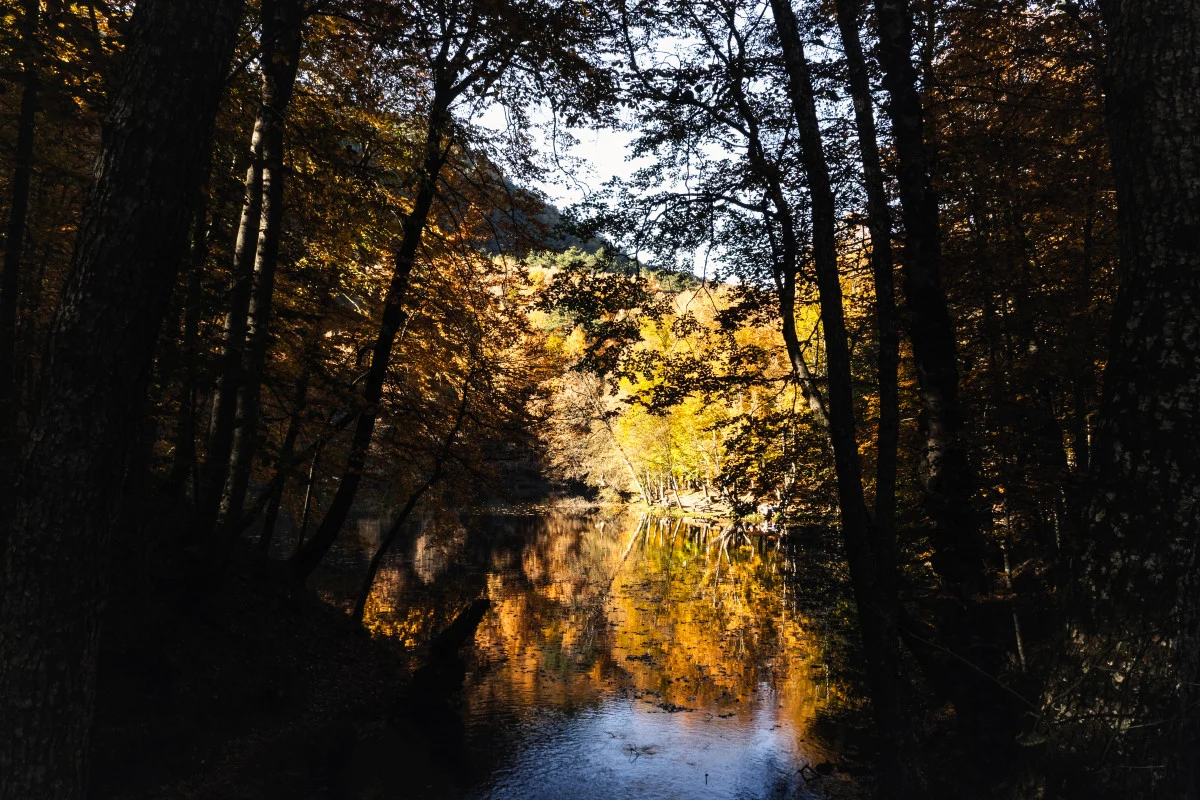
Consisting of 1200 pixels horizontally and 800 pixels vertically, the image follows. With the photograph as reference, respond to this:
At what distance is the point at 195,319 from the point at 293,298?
14.4 ft

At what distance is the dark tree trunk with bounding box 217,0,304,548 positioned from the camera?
7.46 metres

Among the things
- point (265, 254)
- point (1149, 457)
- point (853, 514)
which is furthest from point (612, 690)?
point (1149, 457)

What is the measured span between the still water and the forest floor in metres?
0.90

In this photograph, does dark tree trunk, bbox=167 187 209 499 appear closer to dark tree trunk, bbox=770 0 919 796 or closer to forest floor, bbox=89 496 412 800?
forest floor, bbox=89 496 412 800

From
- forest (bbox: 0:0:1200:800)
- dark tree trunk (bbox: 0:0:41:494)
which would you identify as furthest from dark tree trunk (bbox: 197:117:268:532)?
dark tree trunk (bbox: 0:0:41:494)

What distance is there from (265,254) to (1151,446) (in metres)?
8.80

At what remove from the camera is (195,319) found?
7.55m

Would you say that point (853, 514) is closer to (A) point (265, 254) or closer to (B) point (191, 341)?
(B) point (191, 341)

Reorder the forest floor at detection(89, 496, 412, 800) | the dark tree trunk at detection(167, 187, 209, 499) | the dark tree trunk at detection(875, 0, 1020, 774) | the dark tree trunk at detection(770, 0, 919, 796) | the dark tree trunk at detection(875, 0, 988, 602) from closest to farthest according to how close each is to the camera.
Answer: the dark tree trunk at detection(770, 0, 919, 796) → the dark tree trunk at detection(875, 0, 1020, 774) → the dark tree trunk at detection(875, 0, 988, 602) → the dark tree trunk at detection(167, 187, 209, 499) → the forest floor at detection(89, 496, 412, 800)

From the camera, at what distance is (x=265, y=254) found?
324 inches

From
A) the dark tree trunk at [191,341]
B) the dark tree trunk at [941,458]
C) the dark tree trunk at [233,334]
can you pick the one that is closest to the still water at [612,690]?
the dark tree trunk at [941,458]

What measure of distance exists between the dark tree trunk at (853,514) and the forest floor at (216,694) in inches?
243

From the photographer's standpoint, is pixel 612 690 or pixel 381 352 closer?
pixel 381 352

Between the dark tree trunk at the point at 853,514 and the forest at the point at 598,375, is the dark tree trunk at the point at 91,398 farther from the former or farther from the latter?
the dark tree trunk at the point at 853,514
